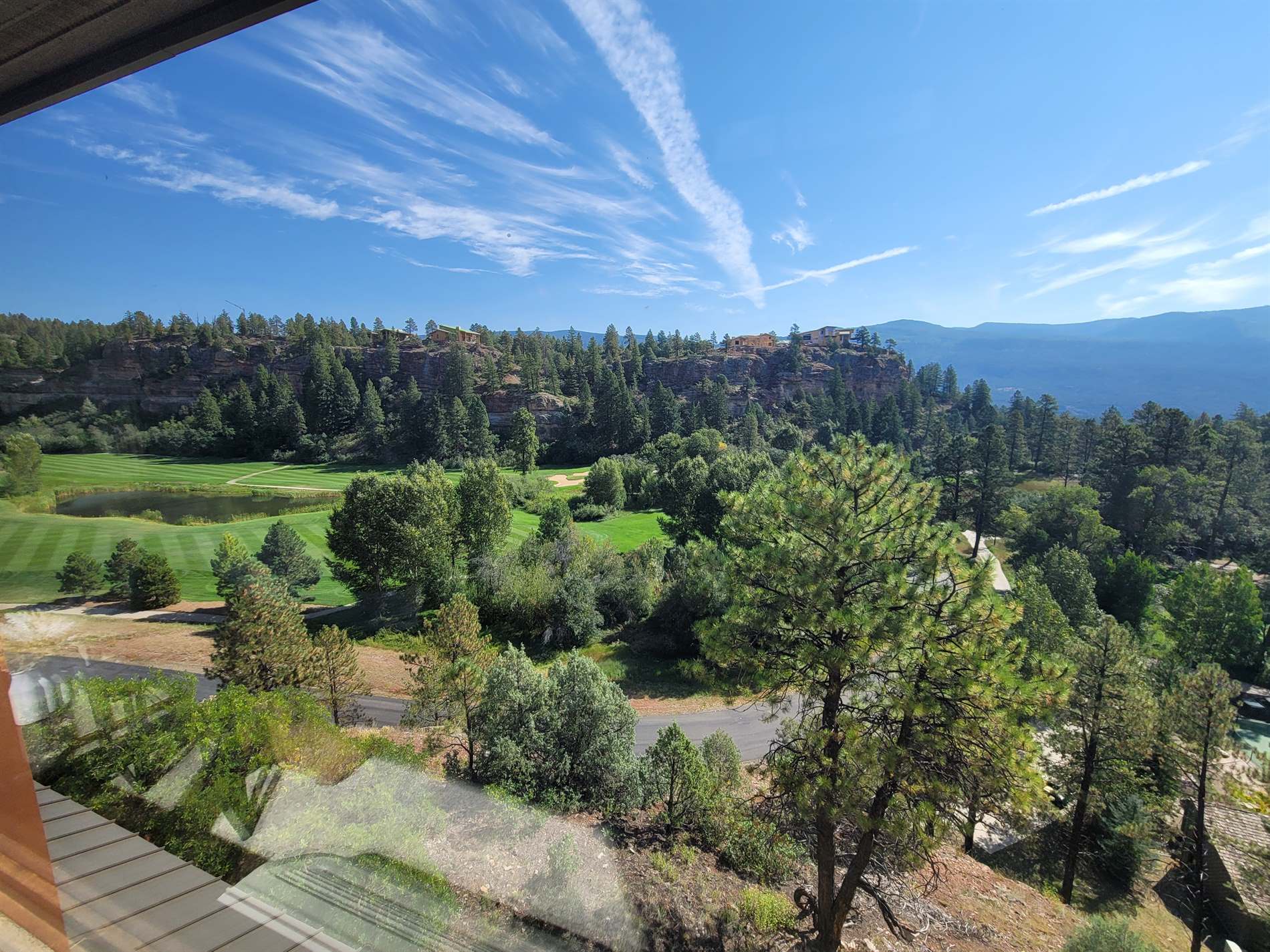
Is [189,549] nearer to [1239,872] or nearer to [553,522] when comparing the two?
[553,522]

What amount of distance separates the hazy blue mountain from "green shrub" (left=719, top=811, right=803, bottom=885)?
239 feet

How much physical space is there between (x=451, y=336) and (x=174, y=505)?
48466 mm

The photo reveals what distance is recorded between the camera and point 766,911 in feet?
→ 9.55

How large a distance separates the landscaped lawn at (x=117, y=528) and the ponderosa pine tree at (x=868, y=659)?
349 centimetres

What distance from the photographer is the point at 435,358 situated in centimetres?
4416

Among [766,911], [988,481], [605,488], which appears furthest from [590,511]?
[766,911]

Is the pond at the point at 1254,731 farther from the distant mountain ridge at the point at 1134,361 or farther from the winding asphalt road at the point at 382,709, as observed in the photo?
the distant mountain ridge at the point at 1134,361

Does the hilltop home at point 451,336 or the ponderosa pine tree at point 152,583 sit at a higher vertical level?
the hilltop home at point 451,336

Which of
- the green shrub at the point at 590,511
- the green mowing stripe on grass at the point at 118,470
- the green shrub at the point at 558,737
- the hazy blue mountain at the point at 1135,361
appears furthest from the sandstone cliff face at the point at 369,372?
the hazy blue mountain at the point at 1135,361

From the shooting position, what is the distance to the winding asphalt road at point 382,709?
5.87 ft

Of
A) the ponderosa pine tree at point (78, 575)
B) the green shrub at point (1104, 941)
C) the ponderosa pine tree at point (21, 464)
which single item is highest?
the ponderosa pine tree at point (21, 464)

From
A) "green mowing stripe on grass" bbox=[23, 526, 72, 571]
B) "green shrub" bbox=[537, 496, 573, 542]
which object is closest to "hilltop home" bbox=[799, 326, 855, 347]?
"green shrub" bbox=[537, 496, 573, 542]

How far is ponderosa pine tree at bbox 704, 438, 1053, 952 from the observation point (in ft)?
8.91

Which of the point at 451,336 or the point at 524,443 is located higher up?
the point at 451,336
